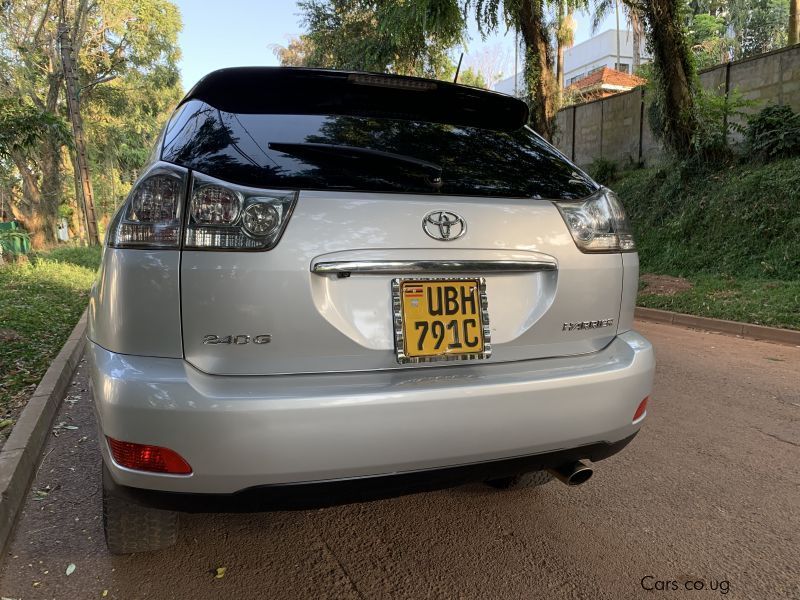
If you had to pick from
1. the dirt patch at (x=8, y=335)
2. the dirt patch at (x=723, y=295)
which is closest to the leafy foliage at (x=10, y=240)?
the dirt patch at (x=8, y=335)

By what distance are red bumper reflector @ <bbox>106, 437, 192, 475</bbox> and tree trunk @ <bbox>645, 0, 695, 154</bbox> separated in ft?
37.9

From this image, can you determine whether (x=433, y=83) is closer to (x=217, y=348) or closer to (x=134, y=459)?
(x=217, y=348)

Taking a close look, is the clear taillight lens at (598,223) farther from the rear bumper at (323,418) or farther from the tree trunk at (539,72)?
the tree trunk at (539,72)

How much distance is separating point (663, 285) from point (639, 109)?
7470 mm

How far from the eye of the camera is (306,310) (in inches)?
61.9

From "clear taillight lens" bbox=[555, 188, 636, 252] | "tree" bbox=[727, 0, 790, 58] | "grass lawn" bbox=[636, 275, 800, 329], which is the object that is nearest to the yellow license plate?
"clear taillight lens" bbox=[555, 188, 636, 252]

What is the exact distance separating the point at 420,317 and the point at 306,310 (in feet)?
1.09

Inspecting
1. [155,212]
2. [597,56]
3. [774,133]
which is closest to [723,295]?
[774,133]

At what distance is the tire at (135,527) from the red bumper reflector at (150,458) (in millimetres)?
424

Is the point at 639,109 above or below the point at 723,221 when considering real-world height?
above

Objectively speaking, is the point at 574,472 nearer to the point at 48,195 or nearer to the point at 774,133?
the point at 774,133

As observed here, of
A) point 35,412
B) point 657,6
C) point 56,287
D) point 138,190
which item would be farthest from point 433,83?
point 657,6

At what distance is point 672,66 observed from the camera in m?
10.6

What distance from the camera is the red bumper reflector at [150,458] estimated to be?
1521 millimetres
